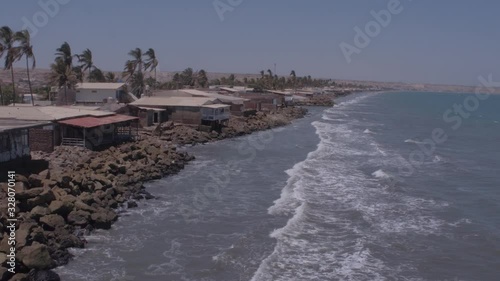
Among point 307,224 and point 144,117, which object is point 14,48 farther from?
point 307,224

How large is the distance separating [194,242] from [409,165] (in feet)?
75.4

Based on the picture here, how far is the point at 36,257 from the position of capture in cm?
1528

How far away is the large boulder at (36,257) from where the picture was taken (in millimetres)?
15055

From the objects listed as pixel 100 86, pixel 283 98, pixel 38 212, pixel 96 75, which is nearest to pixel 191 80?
pixel 283 98

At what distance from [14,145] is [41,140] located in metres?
5.30

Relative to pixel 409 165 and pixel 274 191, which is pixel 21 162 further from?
pixel 409 165

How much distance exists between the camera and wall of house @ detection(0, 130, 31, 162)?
22797 mm

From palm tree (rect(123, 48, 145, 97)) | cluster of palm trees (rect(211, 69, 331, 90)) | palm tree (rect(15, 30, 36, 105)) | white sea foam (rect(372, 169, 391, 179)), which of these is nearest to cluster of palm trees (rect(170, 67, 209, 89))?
cluster of palm trees (rect(211, 69, 331, 90))

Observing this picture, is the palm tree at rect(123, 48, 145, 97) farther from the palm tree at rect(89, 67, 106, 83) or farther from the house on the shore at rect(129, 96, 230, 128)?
the house on the shore at rect(129, 96, 230, 128)

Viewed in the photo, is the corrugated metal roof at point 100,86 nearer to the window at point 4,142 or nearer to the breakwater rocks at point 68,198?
the breakwater rocks at point 68,198

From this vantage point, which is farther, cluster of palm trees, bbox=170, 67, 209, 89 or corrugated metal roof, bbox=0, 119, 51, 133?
cluster of palm trees, bbox=170, 67, 209, 89

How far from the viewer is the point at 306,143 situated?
47.9 metres

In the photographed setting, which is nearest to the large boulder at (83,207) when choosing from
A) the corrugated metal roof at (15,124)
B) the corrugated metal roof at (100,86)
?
the corrugated metal roof at (15,124)

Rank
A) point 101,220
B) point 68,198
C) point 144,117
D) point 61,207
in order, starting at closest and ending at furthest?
point 61,207, point 101,220, point 68,198, point 144,117
